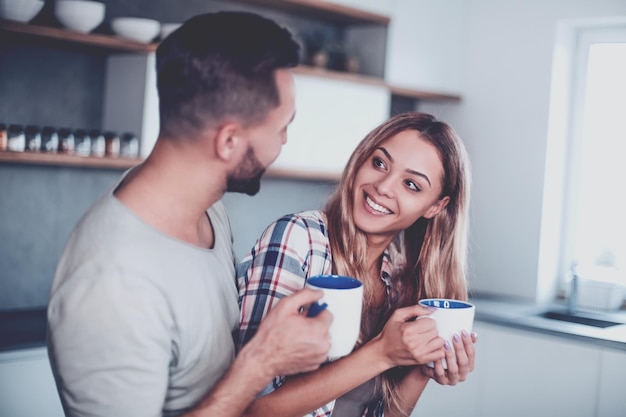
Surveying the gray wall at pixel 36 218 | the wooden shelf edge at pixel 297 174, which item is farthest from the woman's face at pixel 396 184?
the wooden shelf edge at pixel 297 174

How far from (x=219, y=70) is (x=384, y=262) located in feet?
2.64

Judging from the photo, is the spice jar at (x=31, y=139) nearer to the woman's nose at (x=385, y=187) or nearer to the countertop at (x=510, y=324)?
the countertop at (x=510, y=324)

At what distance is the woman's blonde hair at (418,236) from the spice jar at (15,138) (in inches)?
46.8

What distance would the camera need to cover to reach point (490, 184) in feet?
12.1

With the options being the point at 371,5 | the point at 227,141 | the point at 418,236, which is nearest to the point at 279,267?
the point at 227,141

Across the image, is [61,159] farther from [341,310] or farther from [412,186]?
[341,310]

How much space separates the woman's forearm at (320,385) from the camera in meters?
1.31

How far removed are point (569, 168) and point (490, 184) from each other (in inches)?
15.0

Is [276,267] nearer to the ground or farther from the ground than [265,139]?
nearer to the ground

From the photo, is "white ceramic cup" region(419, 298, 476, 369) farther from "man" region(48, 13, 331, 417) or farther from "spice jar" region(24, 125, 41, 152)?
"spice jar" region(24, 125, 41, 152)

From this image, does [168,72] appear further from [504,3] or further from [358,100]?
[504,3]

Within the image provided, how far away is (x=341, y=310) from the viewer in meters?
1.16

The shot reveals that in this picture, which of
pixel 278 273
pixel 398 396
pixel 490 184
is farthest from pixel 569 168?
pixel 278 273

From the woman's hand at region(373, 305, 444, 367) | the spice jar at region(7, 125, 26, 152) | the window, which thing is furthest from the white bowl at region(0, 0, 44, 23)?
the window
